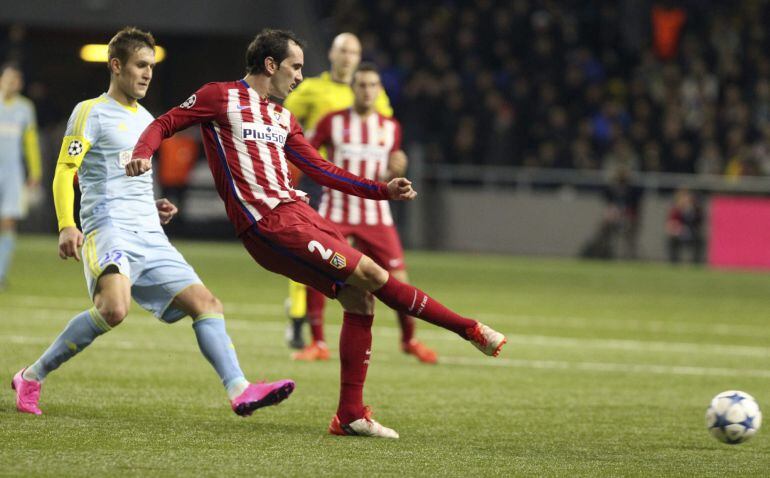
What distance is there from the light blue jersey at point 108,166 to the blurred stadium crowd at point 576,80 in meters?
15.7

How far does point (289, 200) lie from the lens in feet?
21.3

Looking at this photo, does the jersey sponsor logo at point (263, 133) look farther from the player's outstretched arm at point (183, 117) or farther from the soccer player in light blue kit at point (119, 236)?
the soccer player in light blue kit at point (119, 236)

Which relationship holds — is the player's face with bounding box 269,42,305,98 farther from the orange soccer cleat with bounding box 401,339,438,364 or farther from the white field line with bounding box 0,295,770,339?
the white field line with bounding box 0,295,770,339

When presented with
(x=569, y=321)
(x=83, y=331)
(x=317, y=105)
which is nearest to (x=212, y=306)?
(x=83, y=331)

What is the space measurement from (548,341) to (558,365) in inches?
64.5

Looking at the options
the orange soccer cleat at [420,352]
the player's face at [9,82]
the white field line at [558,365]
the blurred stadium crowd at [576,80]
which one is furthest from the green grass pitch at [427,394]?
the blurred stadium crowd at [576,80]

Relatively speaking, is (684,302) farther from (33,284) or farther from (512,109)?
(512,109)

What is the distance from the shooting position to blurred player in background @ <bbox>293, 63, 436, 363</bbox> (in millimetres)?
9758

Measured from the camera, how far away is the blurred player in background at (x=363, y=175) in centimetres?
976

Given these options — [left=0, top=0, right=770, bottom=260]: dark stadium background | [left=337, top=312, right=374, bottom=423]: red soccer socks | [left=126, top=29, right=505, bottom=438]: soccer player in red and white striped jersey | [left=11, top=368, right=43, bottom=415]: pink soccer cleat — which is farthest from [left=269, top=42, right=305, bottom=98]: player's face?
[left=0, top=0, right=770, bottom=260]: dark stadium background

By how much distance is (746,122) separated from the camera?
2308cm

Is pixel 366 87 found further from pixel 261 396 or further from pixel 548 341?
pixel 261 396

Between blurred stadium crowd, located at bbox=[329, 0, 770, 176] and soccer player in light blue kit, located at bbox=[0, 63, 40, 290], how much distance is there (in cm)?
869

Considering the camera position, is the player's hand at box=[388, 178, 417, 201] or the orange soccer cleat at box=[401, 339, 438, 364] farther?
the orange soccer cleat at box=[401, 339, 438, 364]
